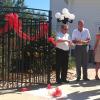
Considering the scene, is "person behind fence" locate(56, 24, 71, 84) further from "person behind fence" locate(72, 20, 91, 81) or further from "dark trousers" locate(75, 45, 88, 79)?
"dark trousers" locate(75, 45, 88, 79)

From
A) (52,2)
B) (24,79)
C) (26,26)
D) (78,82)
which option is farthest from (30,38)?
(52,2)

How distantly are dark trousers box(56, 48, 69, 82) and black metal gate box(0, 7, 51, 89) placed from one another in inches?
17.1

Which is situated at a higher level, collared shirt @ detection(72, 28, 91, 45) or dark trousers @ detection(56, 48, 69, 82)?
collared shirt @ detection(72, 28, 91, 45)

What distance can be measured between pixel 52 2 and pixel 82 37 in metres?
13.7

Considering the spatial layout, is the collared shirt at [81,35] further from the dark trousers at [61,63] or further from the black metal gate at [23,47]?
the black metal gate at [23,47]

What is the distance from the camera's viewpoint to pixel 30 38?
40.8 ft

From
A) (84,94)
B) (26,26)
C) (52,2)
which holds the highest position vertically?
(52,2)

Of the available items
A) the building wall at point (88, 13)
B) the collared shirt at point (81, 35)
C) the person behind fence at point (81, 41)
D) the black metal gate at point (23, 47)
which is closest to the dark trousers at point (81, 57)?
the person behind fence at point (81, 41)

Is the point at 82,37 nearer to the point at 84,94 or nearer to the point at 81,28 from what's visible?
the point at 81,28

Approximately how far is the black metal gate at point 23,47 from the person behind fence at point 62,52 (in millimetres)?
413

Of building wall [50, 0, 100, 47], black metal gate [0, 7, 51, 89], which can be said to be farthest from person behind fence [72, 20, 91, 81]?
building wall [50, 0, 100, 47]

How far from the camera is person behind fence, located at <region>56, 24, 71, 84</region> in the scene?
13117mm

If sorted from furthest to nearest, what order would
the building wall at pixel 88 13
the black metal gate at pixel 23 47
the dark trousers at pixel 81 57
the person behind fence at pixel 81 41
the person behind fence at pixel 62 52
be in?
the building wall at pixel 88 13
the dark trousers at pixel 81 57
the person behind fence at pixel 81 41
the person behind fence at pixel 62 52
the black metal gate at pixel 23 47

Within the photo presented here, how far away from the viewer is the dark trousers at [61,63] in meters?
13.2
